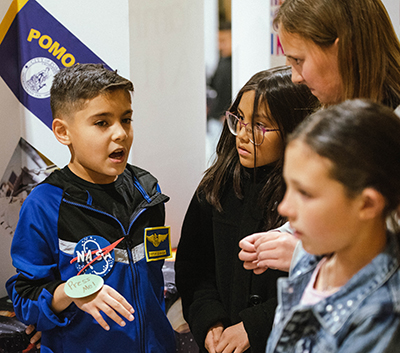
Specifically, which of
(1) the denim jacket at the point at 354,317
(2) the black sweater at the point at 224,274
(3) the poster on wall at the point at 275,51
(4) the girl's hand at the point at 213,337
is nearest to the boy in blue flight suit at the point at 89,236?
(2) the black sweater at the point at 224,274

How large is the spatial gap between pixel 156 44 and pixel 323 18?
56.3 inches

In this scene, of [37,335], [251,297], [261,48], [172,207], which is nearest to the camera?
[251,297]

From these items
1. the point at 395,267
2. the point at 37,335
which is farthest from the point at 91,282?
the point at 395,267

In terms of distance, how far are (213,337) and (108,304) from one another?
36cm

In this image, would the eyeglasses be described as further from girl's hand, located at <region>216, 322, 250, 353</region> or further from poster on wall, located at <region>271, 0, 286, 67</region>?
poster on wall, located at <region>271, 0, 286, 67</region>

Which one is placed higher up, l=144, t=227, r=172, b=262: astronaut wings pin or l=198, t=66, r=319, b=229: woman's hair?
l=198, t=66, r=319, b=229: woman's hair

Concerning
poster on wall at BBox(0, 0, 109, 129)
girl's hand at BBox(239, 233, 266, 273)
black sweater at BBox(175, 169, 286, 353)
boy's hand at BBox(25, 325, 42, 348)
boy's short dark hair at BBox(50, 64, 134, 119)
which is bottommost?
boy's hand at BBox(25, 325, 42, 348)

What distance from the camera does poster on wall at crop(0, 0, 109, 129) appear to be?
213cm

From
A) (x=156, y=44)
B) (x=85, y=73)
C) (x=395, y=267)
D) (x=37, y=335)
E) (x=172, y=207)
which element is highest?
(x=156, y=44)

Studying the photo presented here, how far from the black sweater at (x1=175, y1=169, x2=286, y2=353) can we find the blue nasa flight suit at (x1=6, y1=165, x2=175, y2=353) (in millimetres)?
140

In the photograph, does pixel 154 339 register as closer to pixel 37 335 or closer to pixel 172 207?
pixel 37 335

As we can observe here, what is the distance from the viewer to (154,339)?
5.07ft

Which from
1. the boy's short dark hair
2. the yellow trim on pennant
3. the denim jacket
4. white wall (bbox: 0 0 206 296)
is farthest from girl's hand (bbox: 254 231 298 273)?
the yellow trim on pennant

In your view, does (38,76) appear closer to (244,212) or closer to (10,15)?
(10,15)
